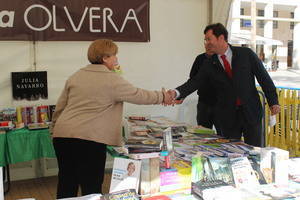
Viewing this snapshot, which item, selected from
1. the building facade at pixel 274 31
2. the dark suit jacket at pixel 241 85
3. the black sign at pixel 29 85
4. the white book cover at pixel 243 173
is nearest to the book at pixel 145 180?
the white book cover at pixel 243 173

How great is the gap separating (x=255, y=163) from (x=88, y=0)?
10.0 ft

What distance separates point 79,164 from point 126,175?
0.69 meters

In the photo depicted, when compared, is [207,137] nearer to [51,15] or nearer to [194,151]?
[194,151]

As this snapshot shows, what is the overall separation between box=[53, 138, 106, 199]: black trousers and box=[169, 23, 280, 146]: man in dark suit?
936mm

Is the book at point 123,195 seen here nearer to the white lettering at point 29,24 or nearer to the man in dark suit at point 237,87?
the man in dark suit at point 237,87

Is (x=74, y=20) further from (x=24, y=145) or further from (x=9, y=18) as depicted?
(x=24, y=145)

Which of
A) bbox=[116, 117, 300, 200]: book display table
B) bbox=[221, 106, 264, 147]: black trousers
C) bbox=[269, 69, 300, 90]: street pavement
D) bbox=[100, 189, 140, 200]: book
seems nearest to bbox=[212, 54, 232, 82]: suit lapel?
bbox=[221, 106, 264, 147]: black trousers

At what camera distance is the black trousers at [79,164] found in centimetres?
233

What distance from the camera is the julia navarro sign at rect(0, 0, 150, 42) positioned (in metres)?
4.01

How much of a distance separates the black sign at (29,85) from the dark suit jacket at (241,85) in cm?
199

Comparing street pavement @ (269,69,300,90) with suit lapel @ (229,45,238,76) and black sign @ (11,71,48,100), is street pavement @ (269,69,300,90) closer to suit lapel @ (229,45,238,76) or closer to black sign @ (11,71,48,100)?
suit lapel @ (229,45,238,76)

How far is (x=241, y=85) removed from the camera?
3.04m

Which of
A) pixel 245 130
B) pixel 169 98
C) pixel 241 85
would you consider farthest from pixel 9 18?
pixel 245 130

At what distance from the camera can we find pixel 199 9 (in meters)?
4.95
